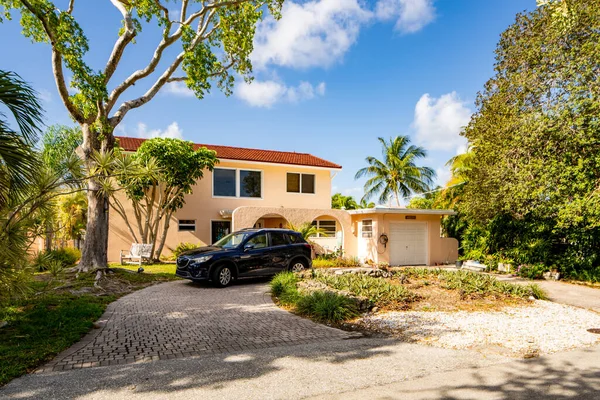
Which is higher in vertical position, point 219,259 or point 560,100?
point 560,100

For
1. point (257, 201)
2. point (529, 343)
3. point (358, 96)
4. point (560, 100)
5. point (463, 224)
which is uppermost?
point (358, 96)

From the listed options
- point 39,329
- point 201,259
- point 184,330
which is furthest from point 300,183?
point 39,329

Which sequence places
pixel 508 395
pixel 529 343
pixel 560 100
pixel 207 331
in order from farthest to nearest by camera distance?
1. pixel 560 100
2. pixel 207 331
3. pixel 529 343
4. pixel 508 395

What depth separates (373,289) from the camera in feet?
29.1

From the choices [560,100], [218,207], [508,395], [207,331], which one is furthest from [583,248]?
[218,207]

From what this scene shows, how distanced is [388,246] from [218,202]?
9468 millimetres

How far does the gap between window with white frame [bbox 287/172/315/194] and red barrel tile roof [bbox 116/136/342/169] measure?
2.64ft

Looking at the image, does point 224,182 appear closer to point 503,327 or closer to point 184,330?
point 184,330

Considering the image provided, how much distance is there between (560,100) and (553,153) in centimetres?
185

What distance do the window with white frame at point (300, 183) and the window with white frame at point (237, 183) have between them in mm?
1930

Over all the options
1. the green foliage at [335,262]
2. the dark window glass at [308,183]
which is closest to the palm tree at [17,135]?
the green foliage at [335,262]

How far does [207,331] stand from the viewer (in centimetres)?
628

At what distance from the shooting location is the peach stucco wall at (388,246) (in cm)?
1833

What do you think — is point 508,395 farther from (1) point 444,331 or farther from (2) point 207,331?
(2) point 207,331
